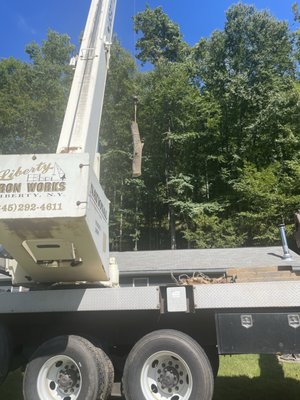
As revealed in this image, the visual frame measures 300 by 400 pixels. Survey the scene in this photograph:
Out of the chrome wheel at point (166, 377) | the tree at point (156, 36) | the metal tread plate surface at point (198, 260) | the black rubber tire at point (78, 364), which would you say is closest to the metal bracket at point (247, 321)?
the chrome wheel at point (166, 377)

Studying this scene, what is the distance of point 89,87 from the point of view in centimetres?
662

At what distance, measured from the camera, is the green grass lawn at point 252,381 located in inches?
276

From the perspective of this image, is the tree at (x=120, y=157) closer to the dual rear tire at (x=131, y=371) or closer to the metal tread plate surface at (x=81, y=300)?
the metal tread plate surface at (x=81, y=300)

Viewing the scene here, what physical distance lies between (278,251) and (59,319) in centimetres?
1457

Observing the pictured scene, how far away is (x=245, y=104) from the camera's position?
32062 millimetres


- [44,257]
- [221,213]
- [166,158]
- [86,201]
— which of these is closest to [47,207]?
[86,201]

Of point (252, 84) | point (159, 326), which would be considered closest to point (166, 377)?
point (159, 326)

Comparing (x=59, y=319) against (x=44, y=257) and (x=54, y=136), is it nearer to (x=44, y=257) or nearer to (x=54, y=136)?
(x=44, y=257)

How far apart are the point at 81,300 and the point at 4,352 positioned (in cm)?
125

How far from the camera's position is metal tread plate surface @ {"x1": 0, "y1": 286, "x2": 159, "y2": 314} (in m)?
5.35

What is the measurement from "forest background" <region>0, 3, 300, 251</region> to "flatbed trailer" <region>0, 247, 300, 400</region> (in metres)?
21.7

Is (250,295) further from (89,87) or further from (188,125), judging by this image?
(188,125)

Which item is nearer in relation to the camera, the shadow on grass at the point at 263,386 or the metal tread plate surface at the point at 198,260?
the shadow on grass at the point at 263,386

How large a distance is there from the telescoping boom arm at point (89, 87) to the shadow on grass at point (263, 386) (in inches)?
173
